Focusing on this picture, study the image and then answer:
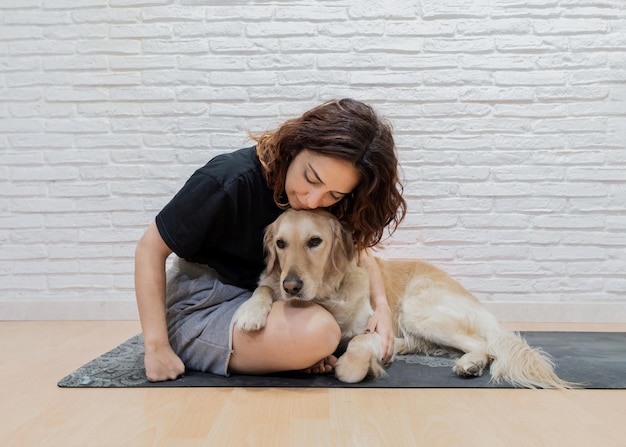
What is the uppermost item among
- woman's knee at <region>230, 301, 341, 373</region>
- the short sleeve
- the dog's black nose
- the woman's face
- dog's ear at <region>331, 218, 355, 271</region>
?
the woman's face

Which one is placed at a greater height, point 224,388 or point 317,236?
point 317,236

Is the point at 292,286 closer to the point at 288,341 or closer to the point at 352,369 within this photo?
the point at 288,341

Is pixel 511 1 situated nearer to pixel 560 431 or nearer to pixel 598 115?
pixel 598 115

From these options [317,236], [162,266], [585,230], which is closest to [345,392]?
[317,236]

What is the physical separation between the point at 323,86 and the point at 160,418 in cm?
196

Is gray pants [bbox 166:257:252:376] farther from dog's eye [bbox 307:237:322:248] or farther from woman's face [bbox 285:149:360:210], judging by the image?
woman's face [bbox 285:149:360:210]

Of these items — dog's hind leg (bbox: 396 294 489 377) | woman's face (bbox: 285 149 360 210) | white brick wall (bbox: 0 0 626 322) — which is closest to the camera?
woman's face (bbox: 285 149 360 210)

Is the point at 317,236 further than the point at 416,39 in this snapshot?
No

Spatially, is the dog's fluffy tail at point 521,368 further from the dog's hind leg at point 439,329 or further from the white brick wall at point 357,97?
the white brick wall at point 357,97

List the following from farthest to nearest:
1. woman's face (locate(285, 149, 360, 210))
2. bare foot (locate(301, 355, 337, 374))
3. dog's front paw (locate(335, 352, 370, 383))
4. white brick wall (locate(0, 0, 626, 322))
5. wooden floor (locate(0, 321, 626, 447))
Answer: white brick wall (locate(0, 0, 626, 322))
bare foot (locate(301, 355, 337, 374))
dog's front paw (locate(335, 352, 370, 383))
woman's face (locate(285, 149, 360, 210))
wooden floor (locate(0, 321, 626, 447))

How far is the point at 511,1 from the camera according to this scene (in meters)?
2.81

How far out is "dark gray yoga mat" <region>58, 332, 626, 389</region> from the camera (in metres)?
1.73

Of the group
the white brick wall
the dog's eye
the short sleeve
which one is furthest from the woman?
the white brick wall

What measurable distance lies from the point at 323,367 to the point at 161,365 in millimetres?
560
